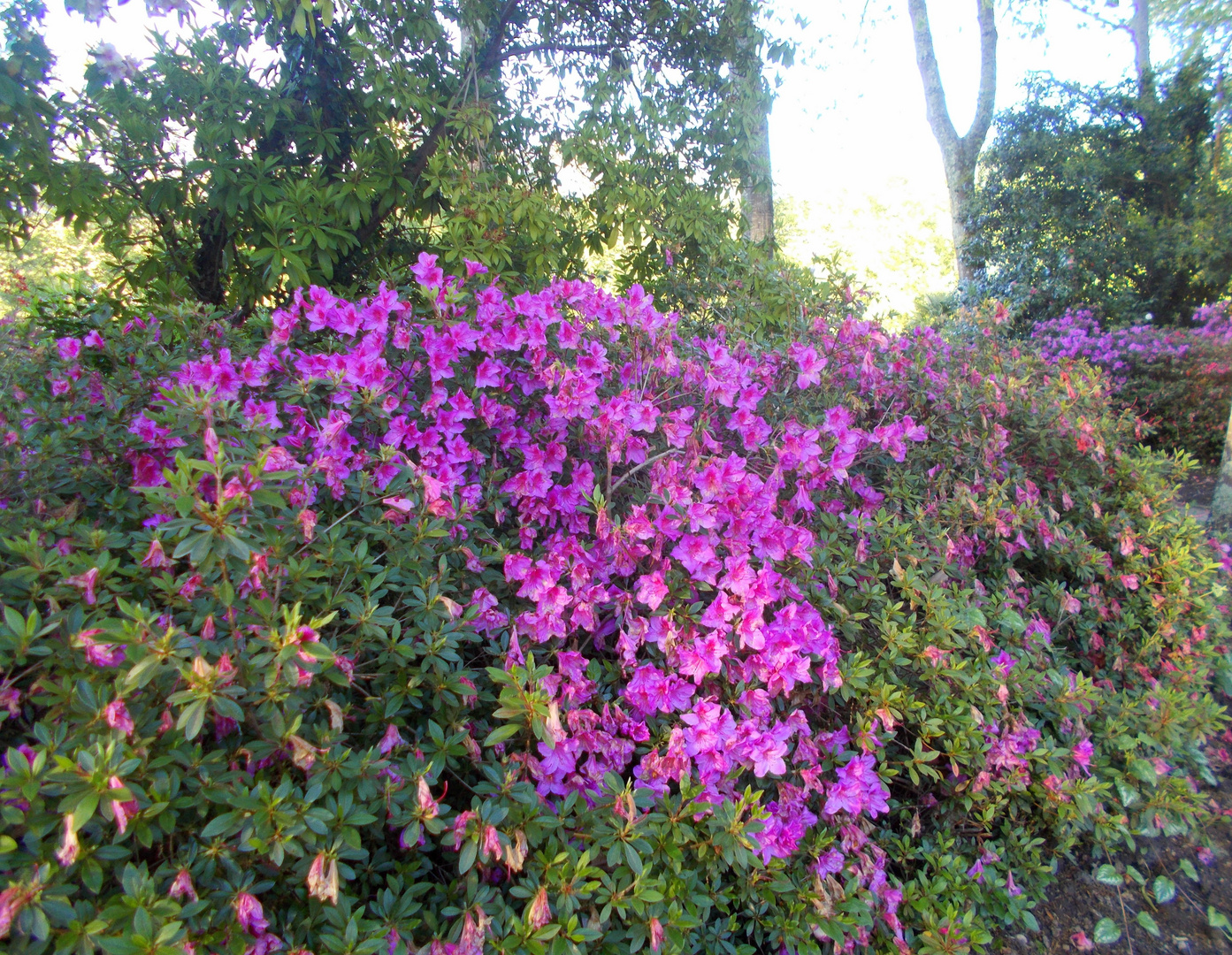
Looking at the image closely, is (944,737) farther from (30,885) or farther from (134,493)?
(134,493)

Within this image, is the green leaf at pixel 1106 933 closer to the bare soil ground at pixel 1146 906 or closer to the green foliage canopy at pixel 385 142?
the bare soil ground at pixel 1146 906

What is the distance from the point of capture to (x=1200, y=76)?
9898 millimetres

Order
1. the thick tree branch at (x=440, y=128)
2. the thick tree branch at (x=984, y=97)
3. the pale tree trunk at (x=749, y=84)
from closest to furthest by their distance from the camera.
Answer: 1. the thick tree branch at (x=440, y=128)
2. the pale tree trunk at (x=749, y=84)
3. the thick tree branch at (x=984, y=97)

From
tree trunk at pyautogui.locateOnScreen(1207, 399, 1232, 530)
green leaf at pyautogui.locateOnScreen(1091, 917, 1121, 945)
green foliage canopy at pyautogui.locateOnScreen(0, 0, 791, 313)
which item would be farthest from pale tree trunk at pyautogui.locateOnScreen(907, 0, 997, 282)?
green leaf at pyautogui.locateOnScreen(1091, 917, 1121, 945)

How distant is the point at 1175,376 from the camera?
8500mm

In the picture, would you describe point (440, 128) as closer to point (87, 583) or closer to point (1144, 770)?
point (87, 583)

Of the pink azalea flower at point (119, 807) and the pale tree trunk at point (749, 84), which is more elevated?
the pale tree trunk at point (749, 84)

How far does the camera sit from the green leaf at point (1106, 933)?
2152mm

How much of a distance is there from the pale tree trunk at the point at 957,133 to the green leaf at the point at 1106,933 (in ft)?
37.0

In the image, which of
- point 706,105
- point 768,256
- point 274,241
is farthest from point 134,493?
point 706,105

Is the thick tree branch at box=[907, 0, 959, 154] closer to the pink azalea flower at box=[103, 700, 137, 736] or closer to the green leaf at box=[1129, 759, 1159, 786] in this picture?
the green leaf at box=[1129, 759, 1159, 786]

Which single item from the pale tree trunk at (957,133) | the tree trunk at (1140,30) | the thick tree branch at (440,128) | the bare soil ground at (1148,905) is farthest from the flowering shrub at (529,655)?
the tree trunk at (1140,30)

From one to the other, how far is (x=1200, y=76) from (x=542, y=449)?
12.7 metres

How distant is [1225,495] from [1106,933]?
421 centimetres
